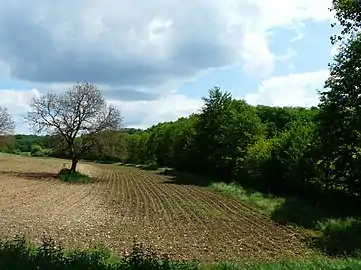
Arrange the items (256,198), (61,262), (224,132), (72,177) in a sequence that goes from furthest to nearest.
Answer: (224,132)
(72,177)
(256,198)
(61,262)

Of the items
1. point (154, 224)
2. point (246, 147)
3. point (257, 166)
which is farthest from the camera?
point (246, 147)

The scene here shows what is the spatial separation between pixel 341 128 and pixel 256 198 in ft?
34.7

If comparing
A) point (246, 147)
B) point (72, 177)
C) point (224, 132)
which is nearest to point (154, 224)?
point (72, 177)

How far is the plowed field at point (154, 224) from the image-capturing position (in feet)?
71.3

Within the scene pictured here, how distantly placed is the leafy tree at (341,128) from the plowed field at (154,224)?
710 centimetres

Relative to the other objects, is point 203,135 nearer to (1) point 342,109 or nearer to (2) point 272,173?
(2) point 272,173

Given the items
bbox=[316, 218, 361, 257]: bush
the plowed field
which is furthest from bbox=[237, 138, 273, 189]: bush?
bbox=[316, 218, 361, 257]: bush

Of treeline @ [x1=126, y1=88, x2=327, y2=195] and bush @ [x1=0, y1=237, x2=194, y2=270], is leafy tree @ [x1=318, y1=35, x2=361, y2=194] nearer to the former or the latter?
treeline @ [x1=126, y1=88, x2=327, y2=195]

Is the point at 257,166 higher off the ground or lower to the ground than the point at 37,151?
lower

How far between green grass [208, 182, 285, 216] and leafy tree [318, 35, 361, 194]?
16.5ft

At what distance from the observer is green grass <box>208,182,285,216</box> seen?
39.1 metres

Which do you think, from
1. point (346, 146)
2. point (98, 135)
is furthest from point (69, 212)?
point (98, 135)

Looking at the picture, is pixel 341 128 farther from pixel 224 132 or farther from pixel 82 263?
pixel 224 132

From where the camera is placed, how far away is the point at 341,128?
37594 millimetres
